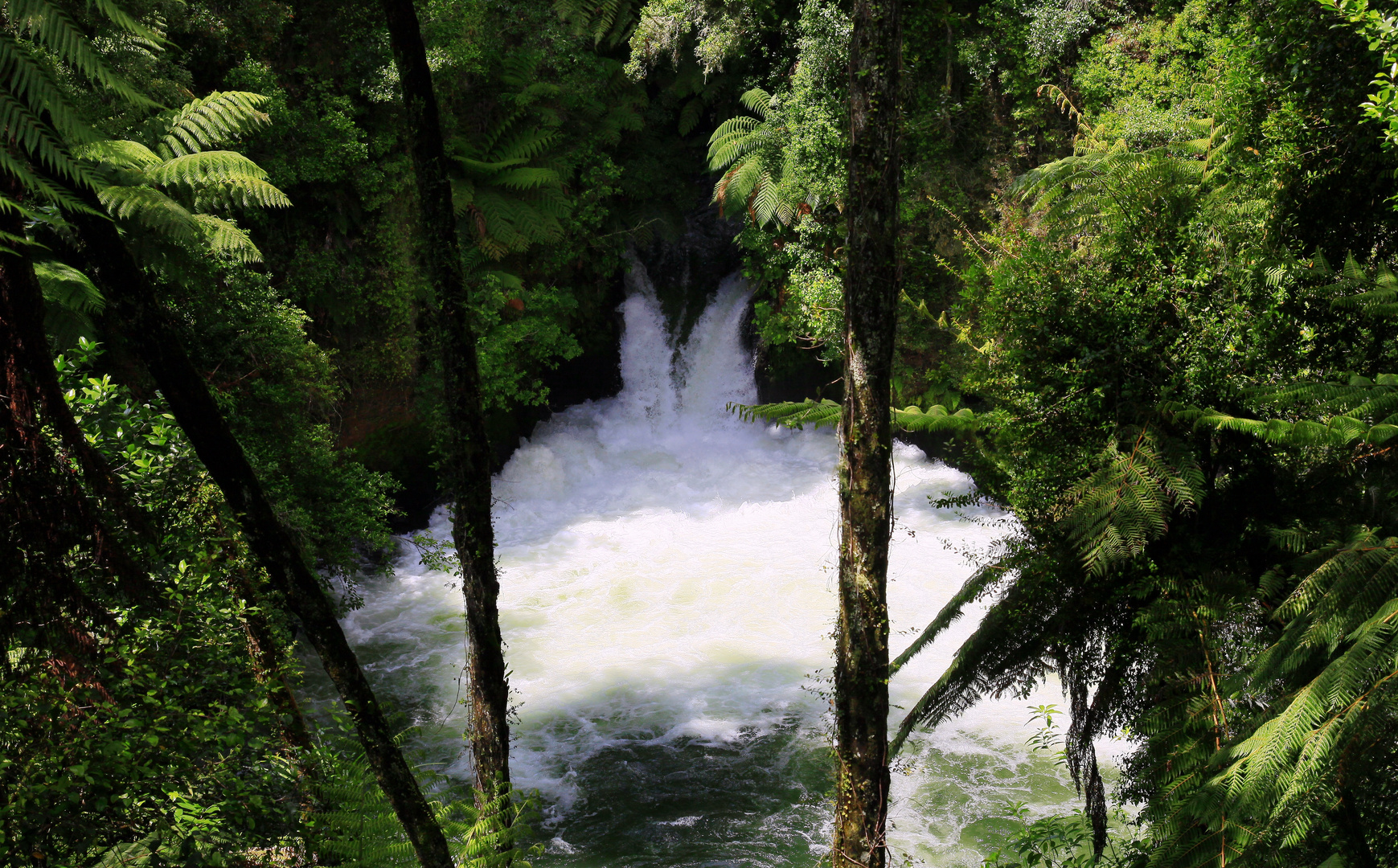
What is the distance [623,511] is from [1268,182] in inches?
406

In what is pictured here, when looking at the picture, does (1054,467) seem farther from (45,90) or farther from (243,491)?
(45,90)

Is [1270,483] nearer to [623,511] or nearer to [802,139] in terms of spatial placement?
[802,139]

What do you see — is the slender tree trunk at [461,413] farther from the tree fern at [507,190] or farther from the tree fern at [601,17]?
the tree fern at [601,17]

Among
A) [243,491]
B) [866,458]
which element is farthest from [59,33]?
[866,458]

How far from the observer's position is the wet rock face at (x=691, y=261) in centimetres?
1688

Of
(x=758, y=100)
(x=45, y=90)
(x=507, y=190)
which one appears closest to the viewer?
(x=45, y=90)

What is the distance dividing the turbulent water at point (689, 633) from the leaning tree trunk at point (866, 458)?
45.5 inches

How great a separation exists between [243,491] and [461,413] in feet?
5.14

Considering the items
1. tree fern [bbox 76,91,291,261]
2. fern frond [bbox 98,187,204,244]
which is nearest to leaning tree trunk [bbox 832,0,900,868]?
tree fern [bbox 76,91,291,261]

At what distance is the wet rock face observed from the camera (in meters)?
16.9

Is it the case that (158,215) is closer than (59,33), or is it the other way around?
(59,33)

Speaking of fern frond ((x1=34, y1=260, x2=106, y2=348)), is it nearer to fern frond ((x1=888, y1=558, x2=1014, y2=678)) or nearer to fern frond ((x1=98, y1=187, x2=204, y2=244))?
fern frond ((x1=98, y1=187, x2=204, y2=244))

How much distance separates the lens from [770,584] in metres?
11.4

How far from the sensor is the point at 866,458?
407 cm
